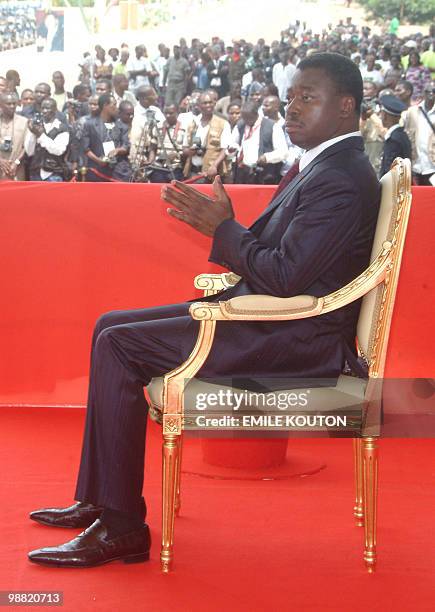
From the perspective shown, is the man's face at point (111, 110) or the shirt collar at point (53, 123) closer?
the shirt collar at point (53, 123)

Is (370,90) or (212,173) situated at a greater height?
(370,90)

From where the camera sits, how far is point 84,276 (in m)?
4.77

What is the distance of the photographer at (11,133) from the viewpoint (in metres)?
9.95

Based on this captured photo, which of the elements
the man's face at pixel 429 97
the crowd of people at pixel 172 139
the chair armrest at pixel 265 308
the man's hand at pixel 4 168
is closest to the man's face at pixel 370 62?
the crowd of people at pixel 172 139

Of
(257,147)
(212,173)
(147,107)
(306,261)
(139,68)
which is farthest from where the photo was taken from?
(139,68)

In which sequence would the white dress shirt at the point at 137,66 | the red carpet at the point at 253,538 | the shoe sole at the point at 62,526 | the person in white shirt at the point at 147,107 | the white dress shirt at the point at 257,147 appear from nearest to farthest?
the red carpet at the point at 253,538 → the shoe sole at the point at 62,526 → the white dress shirt at the point at 257,147 → the person in white shirt at the point at 147,107 → the white dress shirt at the point at 137,66

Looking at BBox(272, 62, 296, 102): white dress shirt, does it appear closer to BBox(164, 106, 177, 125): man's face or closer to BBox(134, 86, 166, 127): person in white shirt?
BBox(164, 106, 177, 125): man's face

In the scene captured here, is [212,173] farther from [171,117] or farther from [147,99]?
[171,117]

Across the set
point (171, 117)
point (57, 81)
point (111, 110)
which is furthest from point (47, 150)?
point (57, 81)

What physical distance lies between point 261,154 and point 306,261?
24.2ft

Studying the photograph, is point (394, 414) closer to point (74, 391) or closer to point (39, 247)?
point (74, 391)

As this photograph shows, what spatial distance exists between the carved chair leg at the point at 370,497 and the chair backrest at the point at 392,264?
235mm

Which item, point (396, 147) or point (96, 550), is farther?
point (396, 147)

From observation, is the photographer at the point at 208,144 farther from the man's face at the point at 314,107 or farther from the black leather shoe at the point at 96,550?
the black leather shoe at the point at 96,550
